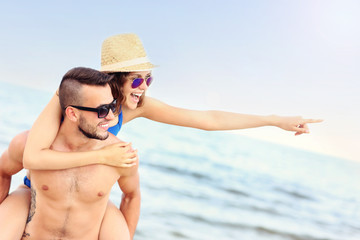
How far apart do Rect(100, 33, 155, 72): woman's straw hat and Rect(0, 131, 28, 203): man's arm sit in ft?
A: 2.06

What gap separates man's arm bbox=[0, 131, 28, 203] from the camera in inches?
104

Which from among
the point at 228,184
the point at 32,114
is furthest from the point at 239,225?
the point at 32,114

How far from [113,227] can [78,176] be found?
393mm

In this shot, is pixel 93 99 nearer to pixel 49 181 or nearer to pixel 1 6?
pixel 49 181

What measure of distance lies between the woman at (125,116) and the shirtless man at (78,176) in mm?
85

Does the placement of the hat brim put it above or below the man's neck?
above

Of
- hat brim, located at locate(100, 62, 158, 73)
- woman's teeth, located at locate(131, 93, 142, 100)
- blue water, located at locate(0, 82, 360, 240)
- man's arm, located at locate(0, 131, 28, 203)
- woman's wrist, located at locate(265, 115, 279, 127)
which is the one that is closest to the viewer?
man's arm, located at locate(0, 131, 28, 203)

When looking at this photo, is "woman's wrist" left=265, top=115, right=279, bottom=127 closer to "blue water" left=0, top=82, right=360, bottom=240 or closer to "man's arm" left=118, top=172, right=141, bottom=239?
"man's arm" left=118, top=172, right=141, bottom=239

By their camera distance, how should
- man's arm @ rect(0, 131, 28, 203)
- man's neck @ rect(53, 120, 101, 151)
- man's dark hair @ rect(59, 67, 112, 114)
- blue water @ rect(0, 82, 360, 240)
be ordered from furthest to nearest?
blue water @ rect(0, 82, 360, 240), man's arm @ rect(0, 131, 28, 203), man's neck @ rect(53, 120, 101, 151), man's dark hair @ rect(59, 67, 112, 114)

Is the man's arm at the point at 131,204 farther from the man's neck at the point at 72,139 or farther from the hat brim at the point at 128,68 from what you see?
A: the hat brim at the point at 128,68

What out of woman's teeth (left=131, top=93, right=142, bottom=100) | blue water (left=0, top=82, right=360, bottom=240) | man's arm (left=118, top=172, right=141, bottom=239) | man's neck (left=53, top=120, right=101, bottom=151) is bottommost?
blue water (left=0, top=82, right=360, bottom=240)

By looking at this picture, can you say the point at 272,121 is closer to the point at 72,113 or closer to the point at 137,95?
the point at 137,95

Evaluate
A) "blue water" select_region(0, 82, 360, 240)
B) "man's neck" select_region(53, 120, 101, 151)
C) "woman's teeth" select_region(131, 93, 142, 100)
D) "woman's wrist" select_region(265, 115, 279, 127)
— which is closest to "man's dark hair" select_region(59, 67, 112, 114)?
"man's neck" select_region(53, 120, 101, 151)

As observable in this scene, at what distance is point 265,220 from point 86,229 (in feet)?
29.8
